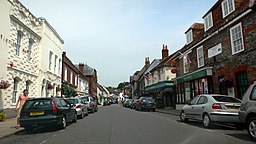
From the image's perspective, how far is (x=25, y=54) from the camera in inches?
708

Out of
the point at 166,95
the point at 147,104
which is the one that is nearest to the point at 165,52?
the point at 166,95

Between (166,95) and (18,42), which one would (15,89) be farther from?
(166,95)

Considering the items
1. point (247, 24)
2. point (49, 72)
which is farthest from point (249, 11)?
point (49, 72)

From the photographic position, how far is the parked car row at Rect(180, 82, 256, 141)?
742 cm

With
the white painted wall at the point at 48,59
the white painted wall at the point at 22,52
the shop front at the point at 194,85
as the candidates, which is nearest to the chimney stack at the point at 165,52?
the shop front at the point at 194,85

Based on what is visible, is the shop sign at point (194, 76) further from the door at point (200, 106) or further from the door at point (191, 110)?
the door at point (200, 106)

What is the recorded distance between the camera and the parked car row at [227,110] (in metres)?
7.42

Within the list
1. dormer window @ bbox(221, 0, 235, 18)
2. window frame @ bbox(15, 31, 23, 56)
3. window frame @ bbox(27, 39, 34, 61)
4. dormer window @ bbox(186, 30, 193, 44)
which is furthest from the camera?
dormer window @ bbox(186, 30, 193, 44)

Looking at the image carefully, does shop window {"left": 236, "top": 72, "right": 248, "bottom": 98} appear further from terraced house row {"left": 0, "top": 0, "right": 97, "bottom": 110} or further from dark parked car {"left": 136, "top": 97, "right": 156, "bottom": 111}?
terraced house row {"left": 0, "top": 0, "right": 97, "bottom": 110}

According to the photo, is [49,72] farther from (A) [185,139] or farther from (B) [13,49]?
(A) [185,139]

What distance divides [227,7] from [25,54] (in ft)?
51.7

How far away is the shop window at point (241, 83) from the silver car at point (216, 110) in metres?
4.49

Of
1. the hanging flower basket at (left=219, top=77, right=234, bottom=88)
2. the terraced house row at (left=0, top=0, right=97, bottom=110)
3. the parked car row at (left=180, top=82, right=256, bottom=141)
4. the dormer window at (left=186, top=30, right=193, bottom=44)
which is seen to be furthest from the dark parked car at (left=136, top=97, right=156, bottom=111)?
the parked car row at (left=180, top=82, right=256, bottom=141)

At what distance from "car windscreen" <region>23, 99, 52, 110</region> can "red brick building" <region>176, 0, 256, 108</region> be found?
11.5 metres
